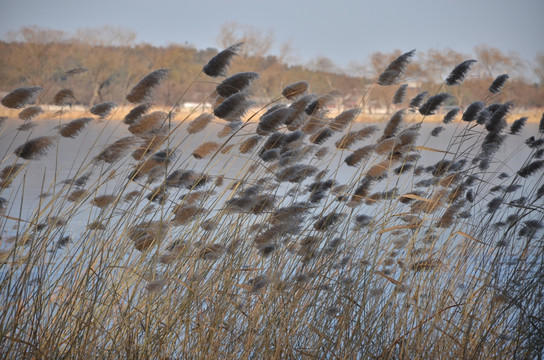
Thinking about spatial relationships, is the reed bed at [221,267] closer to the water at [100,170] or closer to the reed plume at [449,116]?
the water at [100,170]

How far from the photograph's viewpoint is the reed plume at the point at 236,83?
83.4 inches

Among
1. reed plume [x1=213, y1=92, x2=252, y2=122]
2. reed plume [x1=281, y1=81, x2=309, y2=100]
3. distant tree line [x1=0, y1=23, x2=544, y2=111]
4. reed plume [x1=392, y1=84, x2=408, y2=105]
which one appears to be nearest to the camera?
reed plume [x1=213, y1=92, x2=252, y2=122]

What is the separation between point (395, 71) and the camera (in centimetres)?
253

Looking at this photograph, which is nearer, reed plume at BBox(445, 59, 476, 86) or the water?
the water

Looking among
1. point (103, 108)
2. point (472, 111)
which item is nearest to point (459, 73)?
point (472, 111)

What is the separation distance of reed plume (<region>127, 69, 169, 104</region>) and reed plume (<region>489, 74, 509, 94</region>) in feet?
5.58

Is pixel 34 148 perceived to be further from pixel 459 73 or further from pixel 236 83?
pixel 459 73

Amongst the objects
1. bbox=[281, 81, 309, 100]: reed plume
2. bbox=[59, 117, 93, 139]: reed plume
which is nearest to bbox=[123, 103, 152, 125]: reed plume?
bbox=[59, 117, 93, 139]: reed plume

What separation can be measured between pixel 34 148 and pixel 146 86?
445mm

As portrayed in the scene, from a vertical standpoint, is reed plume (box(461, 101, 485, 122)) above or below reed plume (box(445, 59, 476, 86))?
below

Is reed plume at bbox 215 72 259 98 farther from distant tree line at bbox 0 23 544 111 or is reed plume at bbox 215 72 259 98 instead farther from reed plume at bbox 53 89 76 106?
distant tree line at bbox 0 23 544 111

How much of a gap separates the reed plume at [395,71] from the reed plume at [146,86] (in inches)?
36.3

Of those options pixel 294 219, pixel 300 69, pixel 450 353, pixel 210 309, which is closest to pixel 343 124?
pixel 294 219

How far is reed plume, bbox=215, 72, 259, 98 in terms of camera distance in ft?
6.95
